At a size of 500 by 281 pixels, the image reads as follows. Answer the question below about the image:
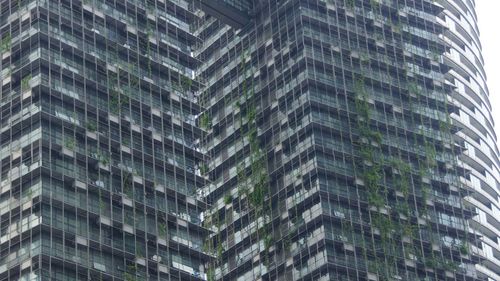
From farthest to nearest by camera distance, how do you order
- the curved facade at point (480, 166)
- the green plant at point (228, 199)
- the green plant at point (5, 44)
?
the green plant at point (228, 199), the curved facade at point (480, 166), the green plant at point (5, 44)

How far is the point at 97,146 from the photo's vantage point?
16012cm

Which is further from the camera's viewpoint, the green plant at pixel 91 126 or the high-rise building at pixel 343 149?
the high-rise building at pixel 343 149

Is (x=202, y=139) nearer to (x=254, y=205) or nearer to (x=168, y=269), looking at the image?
(x=254, y=205)

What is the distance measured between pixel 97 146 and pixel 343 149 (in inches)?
1278

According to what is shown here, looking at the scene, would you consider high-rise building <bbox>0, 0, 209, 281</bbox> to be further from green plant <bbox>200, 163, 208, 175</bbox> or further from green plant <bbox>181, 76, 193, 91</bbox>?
green plant <bbox>200, 163, 208, 175</bbox>

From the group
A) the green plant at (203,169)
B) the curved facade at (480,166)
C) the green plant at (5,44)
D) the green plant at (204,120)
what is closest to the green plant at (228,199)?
the green plant at (204,120)

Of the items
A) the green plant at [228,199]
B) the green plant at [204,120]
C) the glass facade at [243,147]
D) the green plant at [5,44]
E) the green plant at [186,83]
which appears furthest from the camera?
the green plant at [228,199]

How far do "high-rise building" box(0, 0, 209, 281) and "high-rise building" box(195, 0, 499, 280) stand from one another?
11412 mm

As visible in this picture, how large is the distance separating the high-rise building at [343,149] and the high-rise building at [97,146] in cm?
1141

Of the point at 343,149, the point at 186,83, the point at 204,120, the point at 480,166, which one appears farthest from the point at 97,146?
the point at 480,166

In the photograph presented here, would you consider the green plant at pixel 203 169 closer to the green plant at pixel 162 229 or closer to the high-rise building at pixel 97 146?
the high-rise building at pixel 97 146

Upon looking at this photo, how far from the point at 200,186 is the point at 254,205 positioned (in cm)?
1527

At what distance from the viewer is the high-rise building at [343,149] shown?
175 m

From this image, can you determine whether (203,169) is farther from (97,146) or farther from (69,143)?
(69,143)
